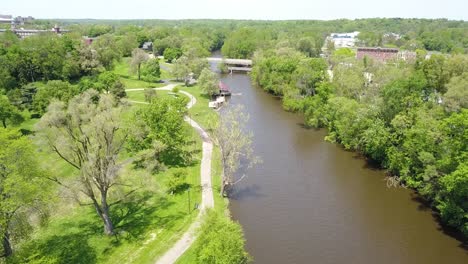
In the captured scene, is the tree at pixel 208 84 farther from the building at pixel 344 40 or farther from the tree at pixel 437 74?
the building at pixel 344 40

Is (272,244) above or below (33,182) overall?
below

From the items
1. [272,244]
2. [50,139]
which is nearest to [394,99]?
[272,244]

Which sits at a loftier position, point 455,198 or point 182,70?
point 182,70

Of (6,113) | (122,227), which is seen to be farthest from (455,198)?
(6,113)

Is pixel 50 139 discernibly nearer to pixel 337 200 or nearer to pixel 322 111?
pixel 337 200

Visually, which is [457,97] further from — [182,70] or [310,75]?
[182,70]

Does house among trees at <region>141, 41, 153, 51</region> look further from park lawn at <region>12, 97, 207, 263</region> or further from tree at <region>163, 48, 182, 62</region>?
park lawn at <region>12, 97, 207, 263</region>

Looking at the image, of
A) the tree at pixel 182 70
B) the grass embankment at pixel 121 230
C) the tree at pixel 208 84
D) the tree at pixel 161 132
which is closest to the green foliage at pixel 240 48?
the tree at pixel 182 70
